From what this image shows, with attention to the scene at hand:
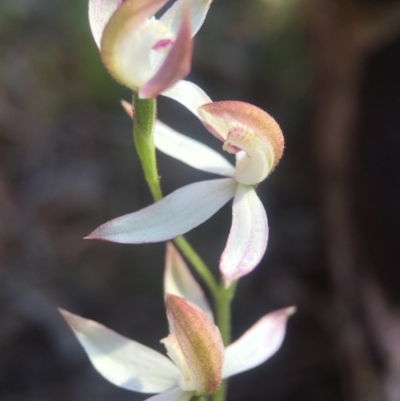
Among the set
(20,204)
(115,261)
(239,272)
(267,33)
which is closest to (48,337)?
(115,261)

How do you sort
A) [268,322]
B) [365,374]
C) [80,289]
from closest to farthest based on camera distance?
[268,322] < [365,374] < [80,289]

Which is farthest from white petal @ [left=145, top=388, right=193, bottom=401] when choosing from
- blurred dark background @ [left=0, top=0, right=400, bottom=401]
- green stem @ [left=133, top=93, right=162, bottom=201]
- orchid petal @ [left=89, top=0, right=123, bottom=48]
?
blurred dark background @ [left=0, top=0, right=400, bottom=401]

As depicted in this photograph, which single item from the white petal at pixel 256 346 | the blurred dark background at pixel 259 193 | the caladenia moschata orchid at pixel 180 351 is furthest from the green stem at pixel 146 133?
the blurred dark background at pixel 259 193

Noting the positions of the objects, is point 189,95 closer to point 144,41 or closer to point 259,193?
point 144,41

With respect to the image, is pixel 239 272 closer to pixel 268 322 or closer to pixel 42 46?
pixel 268 322

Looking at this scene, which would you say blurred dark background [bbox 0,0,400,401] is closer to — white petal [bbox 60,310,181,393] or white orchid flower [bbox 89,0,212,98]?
white petal [bbox 60,310,181,393]

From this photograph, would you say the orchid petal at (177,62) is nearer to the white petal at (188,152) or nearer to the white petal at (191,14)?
the white petal at (191,14)
